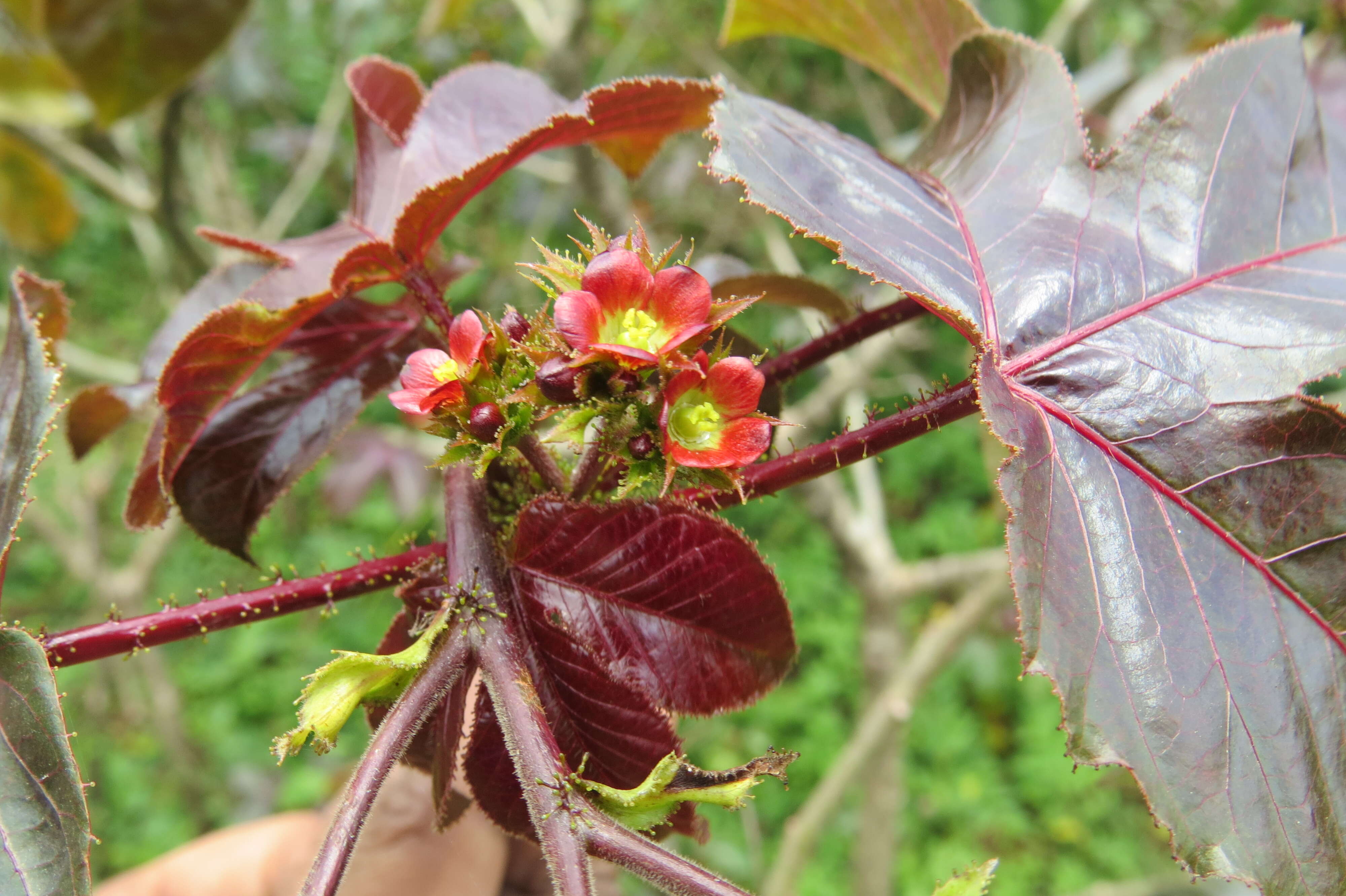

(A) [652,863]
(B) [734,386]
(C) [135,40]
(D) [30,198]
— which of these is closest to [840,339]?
(B) [734,386]

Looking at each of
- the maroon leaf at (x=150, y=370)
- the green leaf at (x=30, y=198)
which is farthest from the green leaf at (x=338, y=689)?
the green leaf at (x=30, y=198)

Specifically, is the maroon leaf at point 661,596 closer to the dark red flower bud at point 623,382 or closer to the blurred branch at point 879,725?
the dark red flower bud at point 623,382

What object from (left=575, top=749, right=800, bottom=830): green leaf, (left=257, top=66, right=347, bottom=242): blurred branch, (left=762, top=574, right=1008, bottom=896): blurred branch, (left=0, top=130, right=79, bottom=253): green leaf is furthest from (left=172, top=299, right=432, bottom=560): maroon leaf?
(left=0, top=130, right=79, bottom=253): green leaf

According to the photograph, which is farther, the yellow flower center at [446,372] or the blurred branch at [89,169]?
the blurred branch at [89,169]

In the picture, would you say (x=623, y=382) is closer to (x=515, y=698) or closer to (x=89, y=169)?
(x=515, y=698)

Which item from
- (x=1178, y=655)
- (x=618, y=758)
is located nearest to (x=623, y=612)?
(x=618, y=758)

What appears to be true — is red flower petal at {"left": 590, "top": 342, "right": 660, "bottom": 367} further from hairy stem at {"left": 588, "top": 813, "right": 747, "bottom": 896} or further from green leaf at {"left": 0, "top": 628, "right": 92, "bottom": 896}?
green leaf at {"left": 0, "top": 628, "right": 92, "bottom": 896}

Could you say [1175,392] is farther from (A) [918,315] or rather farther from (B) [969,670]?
(B) [969,670]
